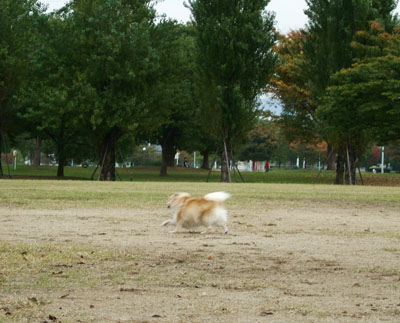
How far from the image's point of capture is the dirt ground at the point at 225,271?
20.4ft

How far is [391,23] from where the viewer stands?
43031 mm

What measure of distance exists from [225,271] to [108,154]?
39.3 meters

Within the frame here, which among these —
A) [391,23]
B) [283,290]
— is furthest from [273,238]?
[391,23]

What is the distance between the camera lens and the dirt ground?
20.4 feet

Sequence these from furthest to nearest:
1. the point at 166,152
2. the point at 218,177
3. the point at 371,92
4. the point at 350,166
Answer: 1. the point at 166,152
2. the point at 218,177
3. the point at 350,166
4. the point at 371,92

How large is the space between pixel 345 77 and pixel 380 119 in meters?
3.04

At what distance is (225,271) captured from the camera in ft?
27.7

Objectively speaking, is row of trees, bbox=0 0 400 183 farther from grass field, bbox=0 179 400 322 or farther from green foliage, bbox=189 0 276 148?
grass field, bbox=0 179 400 322

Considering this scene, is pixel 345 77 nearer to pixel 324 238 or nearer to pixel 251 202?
pixel 251 202

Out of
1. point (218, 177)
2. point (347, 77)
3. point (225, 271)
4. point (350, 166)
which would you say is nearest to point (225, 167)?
point (350, 166)

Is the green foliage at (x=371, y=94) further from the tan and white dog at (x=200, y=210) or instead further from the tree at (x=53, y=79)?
the tan and white dog at (x=200, y=210)

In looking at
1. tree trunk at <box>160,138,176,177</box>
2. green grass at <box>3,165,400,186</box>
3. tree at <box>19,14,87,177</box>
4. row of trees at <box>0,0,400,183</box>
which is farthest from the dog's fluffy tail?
tree trunk at <box>160,138,176,177</box>

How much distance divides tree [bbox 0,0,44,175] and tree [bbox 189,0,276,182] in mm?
11577

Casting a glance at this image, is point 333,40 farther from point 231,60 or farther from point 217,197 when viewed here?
point 217,197
